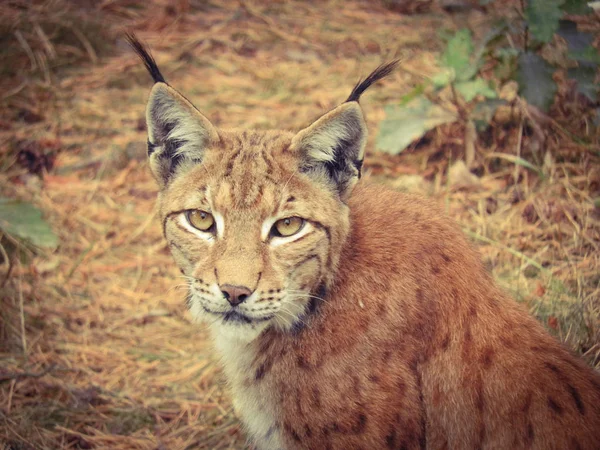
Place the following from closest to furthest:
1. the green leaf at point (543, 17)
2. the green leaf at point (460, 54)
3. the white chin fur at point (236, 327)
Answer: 1. the white chin fur at point (236, 327)
2. the green leaf at point (543, 17)
3. the green leaf at point (460, 54)

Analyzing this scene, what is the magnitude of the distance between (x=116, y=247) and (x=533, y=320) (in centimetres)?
371

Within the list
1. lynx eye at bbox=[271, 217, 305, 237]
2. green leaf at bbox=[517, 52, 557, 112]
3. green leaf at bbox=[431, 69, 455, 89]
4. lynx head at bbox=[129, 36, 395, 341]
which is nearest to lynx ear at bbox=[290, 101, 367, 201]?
lynx head at bbox=[129, 36, 395, 341]

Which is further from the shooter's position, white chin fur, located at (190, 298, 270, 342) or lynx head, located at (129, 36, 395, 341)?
white chin fur, located at (190, 298, 270, 342)

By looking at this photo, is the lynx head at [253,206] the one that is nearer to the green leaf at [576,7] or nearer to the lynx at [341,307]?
the lynx at [341,307]

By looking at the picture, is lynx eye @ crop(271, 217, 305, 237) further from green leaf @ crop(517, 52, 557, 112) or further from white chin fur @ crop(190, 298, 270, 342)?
green leaf @ crop(517, 52, 557, 112)

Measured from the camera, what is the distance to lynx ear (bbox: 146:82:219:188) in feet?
11.3

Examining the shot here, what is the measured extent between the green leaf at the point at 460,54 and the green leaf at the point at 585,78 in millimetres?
814

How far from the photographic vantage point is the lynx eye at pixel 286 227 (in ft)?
11.1

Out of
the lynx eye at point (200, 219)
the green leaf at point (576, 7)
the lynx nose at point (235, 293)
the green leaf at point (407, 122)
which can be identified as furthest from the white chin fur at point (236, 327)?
the green leaf at point (576, 7)

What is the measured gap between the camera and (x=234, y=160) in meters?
3.47

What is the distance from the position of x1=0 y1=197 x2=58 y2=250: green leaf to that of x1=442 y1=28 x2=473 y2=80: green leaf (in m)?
3.33

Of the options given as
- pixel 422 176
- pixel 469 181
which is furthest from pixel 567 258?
pixel 422 176

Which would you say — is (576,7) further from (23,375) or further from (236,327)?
(23,375)

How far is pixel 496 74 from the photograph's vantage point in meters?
5.55
